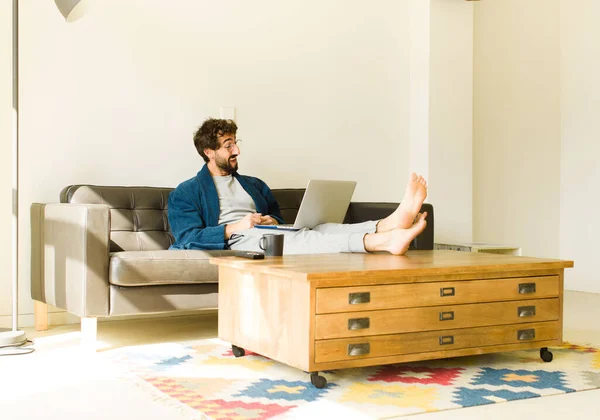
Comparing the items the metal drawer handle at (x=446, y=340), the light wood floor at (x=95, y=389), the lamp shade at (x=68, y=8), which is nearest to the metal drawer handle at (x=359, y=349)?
the metal drawer handle at (x=446, y=340)

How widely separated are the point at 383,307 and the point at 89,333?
139cm

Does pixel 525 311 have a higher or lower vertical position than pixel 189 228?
lower

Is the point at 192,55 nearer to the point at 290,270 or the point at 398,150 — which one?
the point at 398,150

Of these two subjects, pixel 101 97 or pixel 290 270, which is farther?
pixel 101 97

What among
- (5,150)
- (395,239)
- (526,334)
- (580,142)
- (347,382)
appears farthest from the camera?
(580,142)

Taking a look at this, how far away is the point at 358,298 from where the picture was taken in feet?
9.04

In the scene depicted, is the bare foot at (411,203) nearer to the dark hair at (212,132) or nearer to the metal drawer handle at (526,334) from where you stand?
the metal drawer handle at (526,334)

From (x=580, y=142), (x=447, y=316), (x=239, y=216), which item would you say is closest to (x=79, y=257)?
(x=239, y=216)

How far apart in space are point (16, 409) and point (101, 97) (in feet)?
7.75

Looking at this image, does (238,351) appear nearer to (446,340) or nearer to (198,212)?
(446,340)

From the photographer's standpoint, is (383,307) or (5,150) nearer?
(383,307)

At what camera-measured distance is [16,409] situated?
2.44 metres

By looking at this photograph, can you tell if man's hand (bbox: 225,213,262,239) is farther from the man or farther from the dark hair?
the dark hair

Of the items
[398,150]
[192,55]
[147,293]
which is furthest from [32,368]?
[398,150]
